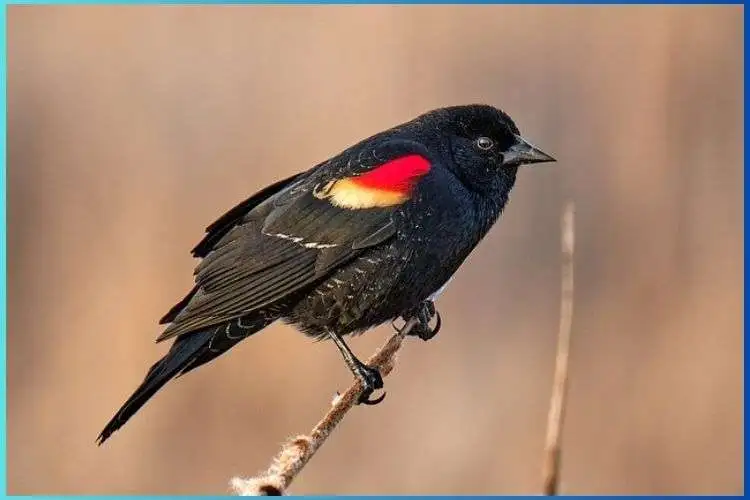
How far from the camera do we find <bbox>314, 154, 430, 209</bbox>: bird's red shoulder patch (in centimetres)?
325

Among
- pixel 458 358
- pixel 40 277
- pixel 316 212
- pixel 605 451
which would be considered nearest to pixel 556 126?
pixel 458 358

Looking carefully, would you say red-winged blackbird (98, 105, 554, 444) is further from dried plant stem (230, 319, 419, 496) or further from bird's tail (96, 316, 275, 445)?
dried plant stem (230, 319, 419, 496)

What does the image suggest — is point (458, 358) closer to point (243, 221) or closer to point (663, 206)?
point (663, 206)

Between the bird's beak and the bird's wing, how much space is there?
287 millimetres

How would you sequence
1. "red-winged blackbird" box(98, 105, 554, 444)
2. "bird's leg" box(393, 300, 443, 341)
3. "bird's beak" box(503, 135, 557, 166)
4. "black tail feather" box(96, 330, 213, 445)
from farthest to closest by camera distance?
"bird's leg" box(393, 300, 443, 341), "bird's beak" box(503, 135, 557, 166), "red-winged blackbird" box(98, 105, 554, 444), "black tail feather" box(96, 330, 213, 445)

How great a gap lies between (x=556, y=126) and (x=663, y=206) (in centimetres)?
62

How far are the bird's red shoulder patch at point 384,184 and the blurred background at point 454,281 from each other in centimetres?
153

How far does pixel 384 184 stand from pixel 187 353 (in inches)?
29.9

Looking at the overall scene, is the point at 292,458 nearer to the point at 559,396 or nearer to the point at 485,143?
the point at 559,396

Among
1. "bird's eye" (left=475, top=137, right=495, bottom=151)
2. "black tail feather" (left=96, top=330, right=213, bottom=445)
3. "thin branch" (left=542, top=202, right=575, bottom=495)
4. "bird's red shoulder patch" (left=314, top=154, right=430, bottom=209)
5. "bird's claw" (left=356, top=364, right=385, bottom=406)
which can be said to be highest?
"bird's eye" (left=475, top=137, right=495, bottom=151)

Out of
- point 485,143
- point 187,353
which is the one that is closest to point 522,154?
point 485,143

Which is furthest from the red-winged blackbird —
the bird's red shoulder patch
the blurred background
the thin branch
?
the blurred background

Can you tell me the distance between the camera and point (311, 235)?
330cm

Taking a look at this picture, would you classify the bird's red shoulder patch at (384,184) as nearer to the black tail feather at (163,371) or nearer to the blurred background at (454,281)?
the black tail feather at (163,371)
